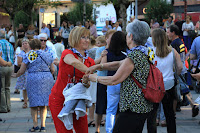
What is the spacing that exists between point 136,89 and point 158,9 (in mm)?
27145

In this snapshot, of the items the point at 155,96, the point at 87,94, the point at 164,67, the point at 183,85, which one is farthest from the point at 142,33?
the point at 183,85

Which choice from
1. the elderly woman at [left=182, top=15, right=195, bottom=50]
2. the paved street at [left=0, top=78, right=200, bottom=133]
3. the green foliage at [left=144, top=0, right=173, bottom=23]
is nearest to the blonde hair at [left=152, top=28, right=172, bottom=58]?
the paved street at [left=0, top=78, right=200, bottom=133]

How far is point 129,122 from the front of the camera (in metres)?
4.28

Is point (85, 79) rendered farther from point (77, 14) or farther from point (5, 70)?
point (77, 14)

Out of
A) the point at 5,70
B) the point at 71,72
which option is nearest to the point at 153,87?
the point at 71,72

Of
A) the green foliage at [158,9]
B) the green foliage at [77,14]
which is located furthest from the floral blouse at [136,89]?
the green foliage at [77,14]

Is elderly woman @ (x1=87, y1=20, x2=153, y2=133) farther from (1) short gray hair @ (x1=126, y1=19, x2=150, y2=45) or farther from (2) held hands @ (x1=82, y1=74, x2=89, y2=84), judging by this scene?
(2) held hands @ (x1=82, y1=74, x2=89, y2=84)

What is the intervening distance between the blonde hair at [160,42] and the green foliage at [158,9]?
23419mm

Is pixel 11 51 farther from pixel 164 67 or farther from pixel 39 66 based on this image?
pixel 164 67

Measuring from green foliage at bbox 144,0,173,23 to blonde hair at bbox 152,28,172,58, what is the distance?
23419 millimetres

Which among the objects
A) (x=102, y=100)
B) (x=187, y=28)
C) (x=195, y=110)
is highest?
(x=187, y=28)

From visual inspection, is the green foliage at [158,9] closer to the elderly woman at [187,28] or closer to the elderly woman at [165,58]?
the elderly woman at [187,28]

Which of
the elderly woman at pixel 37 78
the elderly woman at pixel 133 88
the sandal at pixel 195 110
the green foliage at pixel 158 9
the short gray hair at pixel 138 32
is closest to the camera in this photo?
the elderly woman at pixel 133 88

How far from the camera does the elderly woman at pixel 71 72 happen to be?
4832 millimetres
